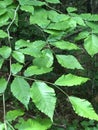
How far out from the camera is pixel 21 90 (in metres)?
1.48

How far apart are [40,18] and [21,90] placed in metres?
0.70

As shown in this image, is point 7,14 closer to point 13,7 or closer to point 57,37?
point 13,7

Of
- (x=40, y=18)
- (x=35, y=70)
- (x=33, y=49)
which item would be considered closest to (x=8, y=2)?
(x=40, y=18)

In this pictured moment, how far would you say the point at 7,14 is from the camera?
6.70 feet

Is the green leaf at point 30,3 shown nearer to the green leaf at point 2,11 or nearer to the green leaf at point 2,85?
the green leaf at point 2,11

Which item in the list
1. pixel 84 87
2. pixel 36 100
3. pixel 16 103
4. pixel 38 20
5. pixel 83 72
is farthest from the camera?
pixel 83 72

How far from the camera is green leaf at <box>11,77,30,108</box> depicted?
1.46 meters

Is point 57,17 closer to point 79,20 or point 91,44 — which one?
point 79,20

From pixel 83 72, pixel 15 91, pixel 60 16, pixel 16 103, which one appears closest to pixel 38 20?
pixel 60 16

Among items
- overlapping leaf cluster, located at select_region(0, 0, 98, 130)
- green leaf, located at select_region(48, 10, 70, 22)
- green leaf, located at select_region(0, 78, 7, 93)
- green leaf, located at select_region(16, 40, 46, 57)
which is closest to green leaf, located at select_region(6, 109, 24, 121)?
overlapping leaf cluster, located at select_region(0, 0, 98, 130)

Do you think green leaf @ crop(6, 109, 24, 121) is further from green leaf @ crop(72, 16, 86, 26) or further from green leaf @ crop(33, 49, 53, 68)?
green leaf @ crop(72, 16, 86, 26)

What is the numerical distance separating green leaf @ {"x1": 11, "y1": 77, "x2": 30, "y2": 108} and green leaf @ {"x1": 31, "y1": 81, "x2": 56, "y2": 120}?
0.03 m

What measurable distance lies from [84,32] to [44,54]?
0.40 metres

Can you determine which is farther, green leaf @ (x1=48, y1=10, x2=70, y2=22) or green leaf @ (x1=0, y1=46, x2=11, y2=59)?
green leaf @ (x1=48, y1=10, x2=70, y2=22)
